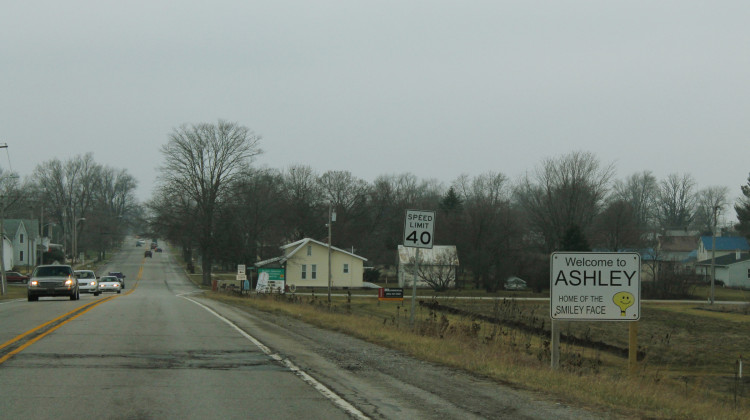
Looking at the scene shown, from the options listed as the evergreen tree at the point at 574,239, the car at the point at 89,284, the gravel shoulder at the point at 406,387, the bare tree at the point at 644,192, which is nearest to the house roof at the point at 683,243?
the bare tree at the point at 644,192

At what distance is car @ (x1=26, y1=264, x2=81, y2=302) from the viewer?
31.6m

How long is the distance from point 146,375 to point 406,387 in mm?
3780

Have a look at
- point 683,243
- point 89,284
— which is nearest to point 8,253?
point 89,284

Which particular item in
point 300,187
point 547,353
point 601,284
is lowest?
point 547,353

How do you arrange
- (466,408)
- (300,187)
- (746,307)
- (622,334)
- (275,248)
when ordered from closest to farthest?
(466,408) < (622,334) < (746,307) < (275,248) < (300,187)

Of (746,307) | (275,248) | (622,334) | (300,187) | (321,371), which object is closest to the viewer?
(321,371)

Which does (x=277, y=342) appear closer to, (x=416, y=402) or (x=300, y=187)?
(x=416, y=402)

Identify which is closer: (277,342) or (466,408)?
(466,408)

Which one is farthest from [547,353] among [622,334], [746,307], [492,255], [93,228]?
[93,228]

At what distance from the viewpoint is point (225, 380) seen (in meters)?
10.3

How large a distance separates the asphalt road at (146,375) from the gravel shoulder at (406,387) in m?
0.45

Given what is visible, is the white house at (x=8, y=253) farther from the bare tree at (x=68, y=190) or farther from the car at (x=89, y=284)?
the car at (x=89, y=284)

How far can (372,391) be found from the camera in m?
9.66

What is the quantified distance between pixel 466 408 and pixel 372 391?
155cm
